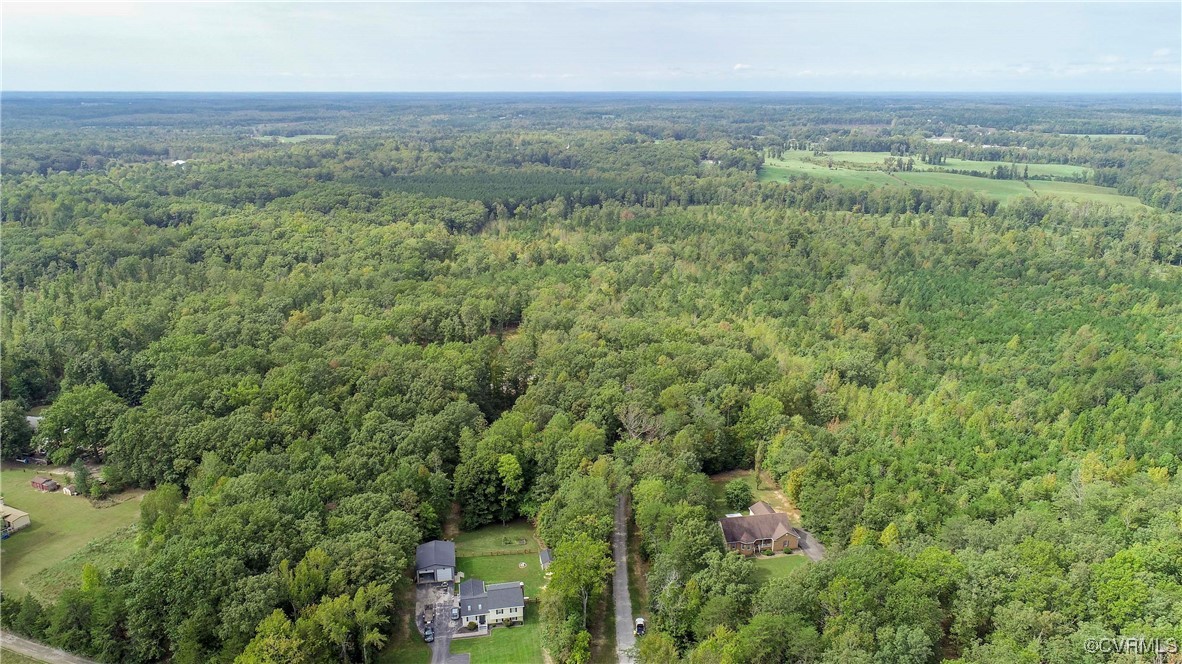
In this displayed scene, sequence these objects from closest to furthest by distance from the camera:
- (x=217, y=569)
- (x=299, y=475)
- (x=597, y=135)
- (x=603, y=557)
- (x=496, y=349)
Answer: (x=217, y=569)
(x=603, y=557)
(x=299, y=475)
(x=496, y=349)
(x=597, y=135)

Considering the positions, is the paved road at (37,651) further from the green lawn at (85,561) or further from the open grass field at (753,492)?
the open grass field at (753,492)

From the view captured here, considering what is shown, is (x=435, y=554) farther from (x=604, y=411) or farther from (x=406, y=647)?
(x=604, y=411)

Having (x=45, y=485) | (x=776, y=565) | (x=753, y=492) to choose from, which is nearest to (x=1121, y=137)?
(x=753, y=492)

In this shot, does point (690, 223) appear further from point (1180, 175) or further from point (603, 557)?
point (1180, 175)

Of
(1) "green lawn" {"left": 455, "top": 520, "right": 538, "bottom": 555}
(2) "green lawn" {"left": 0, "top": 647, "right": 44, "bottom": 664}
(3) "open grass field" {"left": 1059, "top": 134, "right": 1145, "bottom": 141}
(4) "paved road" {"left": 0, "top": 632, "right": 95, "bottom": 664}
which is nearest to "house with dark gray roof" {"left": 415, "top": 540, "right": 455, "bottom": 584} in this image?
(1) "green lawn" {"left": 455, "top": 520, "right": 538, "bottom": 555}

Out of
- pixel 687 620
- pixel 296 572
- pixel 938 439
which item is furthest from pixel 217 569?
pixel 938 439

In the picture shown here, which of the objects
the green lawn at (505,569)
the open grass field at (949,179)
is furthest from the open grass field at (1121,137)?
the green lawn at (505,569)

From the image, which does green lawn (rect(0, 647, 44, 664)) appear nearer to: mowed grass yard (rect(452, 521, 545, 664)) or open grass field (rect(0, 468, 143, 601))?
open grass field (rect(0, 468, 143, 601))
